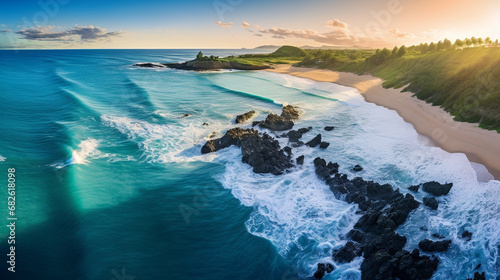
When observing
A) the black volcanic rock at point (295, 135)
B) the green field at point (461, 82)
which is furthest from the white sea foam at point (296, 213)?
the green field at point (461, 82)

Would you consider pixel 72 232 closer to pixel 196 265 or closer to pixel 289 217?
pixel 196 265

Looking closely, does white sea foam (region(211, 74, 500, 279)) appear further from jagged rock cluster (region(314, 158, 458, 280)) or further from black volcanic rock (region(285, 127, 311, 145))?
black volcanic rock (region(285, 127, 311, 145))

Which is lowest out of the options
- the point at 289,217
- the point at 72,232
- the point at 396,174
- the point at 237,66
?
the point at 72,232

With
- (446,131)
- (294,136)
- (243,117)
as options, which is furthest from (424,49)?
(294,136)

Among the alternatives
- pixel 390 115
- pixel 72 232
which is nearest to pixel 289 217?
pixel 72 232

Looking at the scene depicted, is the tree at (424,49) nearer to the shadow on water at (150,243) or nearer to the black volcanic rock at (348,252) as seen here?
the black volcanic rock at (348,252)

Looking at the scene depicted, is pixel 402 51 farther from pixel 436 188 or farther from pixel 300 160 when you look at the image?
pixel 436 188
